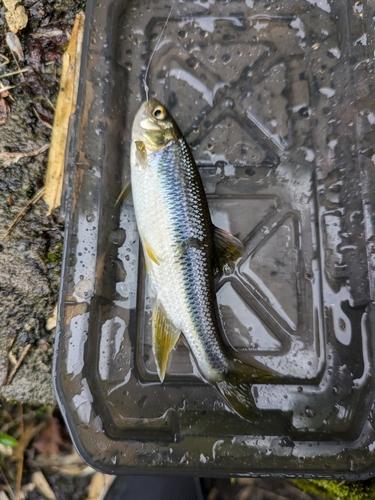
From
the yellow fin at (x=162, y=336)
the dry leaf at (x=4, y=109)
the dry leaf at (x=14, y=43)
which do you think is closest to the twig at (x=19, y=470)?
the yellow fin at (x=162, y=336)

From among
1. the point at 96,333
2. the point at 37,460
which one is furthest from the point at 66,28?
the point at 37,460

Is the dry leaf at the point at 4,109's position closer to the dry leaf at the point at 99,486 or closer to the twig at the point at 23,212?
the twig at the point at 23,212

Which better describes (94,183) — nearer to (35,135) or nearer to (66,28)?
(35,135)

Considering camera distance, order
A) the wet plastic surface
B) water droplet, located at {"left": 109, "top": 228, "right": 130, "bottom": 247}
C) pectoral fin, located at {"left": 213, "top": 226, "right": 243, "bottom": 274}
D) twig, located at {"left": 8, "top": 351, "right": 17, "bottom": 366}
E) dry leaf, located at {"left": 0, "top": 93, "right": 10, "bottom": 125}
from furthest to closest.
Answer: dry leaf, located at {"left": 0, "top": 93, "right": 10, "bottom": 125} < twig, located at {"left": 8, "top": 351, "right": 17, "bottom": 366} < water droplet, located at {"left": 109, "top": 228, "right": 130, "bottom": 247} < pectoral fin, located at {"left": 213, "top": 226, "right": 243, "bottom": 274} < the wet plastic surface

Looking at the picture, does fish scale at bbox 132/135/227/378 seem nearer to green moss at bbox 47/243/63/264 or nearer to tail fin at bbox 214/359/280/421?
tail fin at bbox 214/359/280/421

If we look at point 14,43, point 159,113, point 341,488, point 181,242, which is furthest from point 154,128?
point 341,488

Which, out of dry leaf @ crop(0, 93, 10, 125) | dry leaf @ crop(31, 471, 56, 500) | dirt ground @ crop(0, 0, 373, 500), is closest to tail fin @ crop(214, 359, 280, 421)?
dirt ground @ crop(0, 0, 373, 500)

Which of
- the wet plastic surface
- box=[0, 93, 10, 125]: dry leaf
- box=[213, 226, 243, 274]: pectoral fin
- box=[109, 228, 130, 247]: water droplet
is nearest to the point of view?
the wet plastic surface
